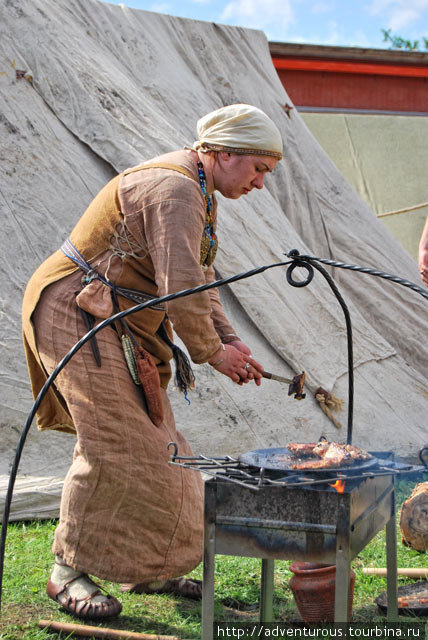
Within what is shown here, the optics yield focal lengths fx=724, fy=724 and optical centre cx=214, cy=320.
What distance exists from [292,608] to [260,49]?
5979 mm

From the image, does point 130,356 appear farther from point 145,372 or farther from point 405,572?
point 405,572

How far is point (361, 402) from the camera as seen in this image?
4895 millimetres

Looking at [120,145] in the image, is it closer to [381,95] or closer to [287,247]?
[287,247]

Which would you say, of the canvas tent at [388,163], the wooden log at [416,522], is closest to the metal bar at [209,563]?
the wooden log at [416,522]

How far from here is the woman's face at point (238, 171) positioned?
99.3 inches

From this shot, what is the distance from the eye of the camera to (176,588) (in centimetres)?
283

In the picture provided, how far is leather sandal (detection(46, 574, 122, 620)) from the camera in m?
2.50

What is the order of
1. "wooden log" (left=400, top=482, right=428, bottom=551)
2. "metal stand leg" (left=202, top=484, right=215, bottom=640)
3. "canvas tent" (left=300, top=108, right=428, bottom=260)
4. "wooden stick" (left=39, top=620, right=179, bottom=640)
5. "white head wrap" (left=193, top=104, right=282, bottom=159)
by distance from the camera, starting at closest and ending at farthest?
"metal stand leg" (left=202, top=484, right=215, bottom=640)
"wooden stick" (left=39, top=620, right=179, bottom=640)
"white head wrap" (left=193, top=104, right=282, bottom=159)
"wooden log" (left=400, top=482, right=428, bottom=551)
"canvas tent" (left=300, top=108, right=428, bottom=260)

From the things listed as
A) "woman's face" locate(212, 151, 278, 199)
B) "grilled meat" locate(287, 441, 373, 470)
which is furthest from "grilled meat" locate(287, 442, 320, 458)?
"woman's face" locate(212, 151, 278, 199)

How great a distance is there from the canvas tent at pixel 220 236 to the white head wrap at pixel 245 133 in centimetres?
206

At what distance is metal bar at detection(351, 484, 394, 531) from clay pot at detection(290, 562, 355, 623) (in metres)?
0.27

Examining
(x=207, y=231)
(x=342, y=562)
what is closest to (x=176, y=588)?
(x=342, y=562)

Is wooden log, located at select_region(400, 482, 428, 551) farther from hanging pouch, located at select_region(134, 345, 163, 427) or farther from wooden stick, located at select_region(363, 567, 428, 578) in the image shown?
hanging pouch, located at select_region(134, 345, 163, 427)

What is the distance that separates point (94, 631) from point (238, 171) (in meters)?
1.62
